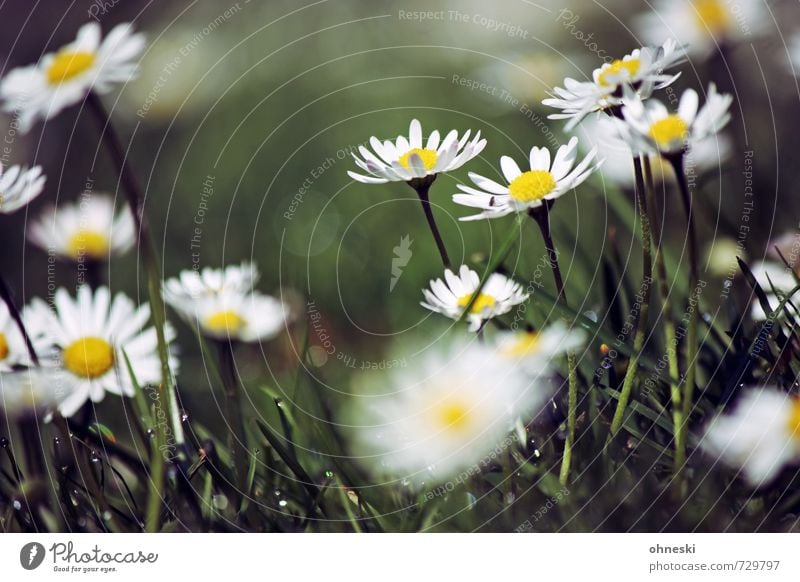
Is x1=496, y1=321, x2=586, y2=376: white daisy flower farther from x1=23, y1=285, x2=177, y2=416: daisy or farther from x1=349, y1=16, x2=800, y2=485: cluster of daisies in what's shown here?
x1=23, y1=285, x2=177, y2=416: daisy

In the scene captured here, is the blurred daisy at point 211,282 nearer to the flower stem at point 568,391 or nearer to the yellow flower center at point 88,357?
the yellow flower center at point 88,357

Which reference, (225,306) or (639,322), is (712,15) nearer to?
(639,322)

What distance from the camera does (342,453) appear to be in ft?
1.39

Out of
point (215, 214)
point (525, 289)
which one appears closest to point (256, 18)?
point (215, 214)

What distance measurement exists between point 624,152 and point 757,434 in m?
0.18

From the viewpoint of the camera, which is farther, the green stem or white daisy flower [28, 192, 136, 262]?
white daisy flower [28, 192, 136, 262]

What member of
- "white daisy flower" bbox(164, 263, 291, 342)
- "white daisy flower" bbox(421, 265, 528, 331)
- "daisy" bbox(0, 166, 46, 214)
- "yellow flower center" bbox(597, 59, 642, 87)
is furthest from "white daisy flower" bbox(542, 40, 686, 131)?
"daisy" bbox(0, 166, 46, 214)

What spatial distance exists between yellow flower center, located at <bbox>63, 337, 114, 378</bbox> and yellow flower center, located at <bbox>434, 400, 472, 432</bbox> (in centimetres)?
19

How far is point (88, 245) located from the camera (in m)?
0.47

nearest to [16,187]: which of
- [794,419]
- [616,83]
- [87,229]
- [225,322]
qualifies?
[87,229]

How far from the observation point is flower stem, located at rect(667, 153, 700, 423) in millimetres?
406

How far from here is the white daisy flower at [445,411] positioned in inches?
16.3

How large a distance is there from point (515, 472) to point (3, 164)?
0.36m
